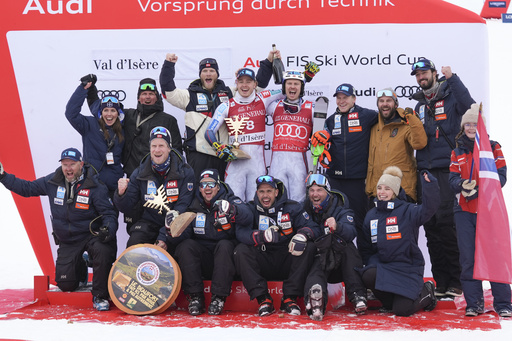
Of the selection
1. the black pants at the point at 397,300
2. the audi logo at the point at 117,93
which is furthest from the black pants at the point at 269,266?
the audi logo at the point at 117,93

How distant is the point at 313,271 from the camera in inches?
225

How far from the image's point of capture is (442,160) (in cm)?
628

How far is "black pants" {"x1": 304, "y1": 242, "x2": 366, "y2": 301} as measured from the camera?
5.62 metres

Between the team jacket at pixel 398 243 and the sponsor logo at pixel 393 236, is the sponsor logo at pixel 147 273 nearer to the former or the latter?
the team jacket at pixel 398 243

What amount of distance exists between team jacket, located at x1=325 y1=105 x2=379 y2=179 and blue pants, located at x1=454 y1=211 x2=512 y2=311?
1.20m

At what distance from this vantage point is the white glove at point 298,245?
18.6ft

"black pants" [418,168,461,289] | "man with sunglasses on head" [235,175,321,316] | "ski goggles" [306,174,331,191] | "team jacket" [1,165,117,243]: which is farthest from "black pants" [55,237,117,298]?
"black pants" [418,168,461,289]

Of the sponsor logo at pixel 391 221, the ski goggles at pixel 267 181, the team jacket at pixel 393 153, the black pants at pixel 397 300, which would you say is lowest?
the black pants at pixel 397 300

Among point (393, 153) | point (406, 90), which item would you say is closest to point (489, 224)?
point (393, 153)

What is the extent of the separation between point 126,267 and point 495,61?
31.2ft

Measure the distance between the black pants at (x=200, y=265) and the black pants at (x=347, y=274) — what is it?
0.70 meters

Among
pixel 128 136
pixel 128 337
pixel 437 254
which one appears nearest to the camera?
pixel 128 337

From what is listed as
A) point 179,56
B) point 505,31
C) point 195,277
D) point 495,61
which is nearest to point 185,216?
point 195,277

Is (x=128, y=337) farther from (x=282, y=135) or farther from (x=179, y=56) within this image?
(x=179, y=56)
